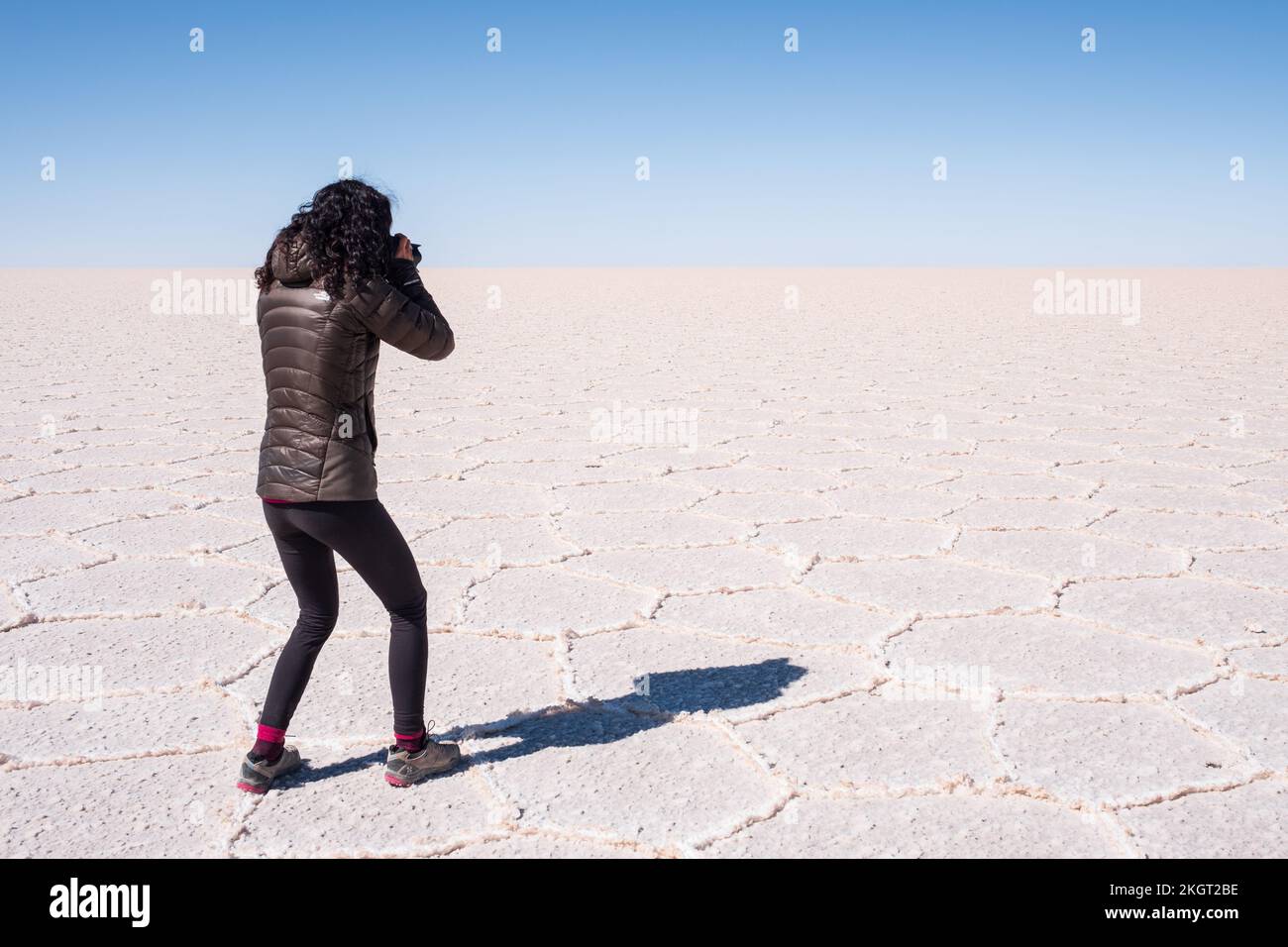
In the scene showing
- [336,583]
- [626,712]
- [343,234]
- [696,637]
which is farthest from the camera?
[696,637]

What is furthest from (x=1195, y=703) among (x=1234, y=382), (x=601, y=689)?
(x=1234, y=382)

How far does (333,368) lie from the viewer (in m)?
1.73

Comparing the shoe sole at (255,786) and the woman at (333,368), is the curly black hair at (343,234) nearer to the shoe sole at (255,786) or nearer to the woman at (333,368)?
the woman at (333,368)

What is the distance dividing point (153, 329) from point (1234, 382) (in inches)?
423

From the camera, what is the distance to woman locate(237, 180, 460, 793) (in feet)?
5.57

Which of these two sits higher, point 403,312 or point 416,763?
point 403,312

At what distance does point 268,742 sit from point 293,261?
2.60 ft

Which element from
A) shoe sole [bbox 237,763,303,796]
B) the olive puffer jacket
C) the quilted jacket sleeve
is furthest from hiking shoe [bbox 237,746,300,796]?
the quilted jacket sleeve

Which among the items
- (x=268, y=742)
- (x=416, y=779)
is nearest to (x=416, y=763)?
(x=416, y=779)

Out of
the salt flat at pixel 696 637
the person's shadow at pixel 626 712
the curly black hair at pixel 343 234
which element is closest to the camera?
the curly black hair at pixel 343 234

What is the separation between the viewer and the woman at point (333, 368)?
1.70 meters

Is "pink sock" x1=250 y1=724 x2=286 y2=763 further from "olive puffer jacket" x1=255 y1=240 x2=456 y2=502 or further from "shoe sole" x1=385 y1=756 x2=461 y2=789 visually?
"olive puffer jacket" x1=255 y1=240 x2=456 y2=502

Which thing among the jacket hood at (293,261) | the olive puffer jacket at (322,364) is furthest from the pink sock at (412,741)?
the jacket hood at (293,261)

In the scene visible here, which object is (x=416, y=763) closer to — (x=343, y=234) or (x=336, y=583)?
(x=336, y=583)
